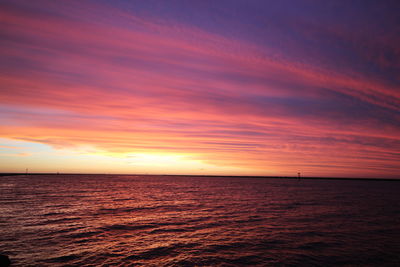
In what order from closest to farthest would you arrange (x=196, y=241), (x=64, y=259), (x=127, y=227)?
(x=64, y=259) < (x=196, y=241) < (x=127, y=227)

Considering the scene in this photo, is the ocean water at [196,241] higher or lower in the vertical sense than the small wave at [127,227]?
higher

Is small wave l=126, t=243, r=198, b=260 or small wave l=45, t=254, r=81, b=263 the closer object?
small wave l=45, t=254, r=81, b=263

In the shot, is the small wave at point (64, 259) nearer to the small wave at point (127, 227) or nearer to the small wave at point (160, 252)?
the small wave at point (160, 252)

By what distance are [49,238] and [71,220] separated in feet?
30.7

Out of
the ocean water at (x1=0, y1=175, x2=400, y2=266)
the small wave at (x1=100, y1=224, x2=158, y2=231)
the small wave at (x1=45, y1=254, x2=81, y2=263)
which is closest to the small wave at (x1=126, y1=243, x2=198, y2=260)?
the ocean water at (x1=0, y1=175, x2=400, y2=266)

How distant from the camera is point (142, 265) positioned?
16141mm

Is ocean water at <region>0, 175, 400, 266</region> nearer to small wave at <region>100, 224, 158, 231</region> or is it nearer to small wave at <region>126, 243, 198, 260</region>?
small wave at <region>126, 243, 198, 260</region>

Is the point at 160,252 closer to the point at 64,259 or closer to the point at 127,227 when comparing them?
the point at 64,259

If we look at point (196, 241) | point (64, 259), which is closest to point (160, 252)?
point (196, 241)

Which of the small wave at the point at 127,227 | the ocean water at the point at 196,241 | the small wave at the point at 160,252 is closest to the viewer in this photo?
the ocean water at the point at 196,241

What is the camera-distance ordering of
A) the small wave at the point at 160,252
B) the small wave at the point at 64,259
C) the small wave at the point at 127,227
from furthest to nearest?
1. the small wave at the point at 127,227
2. the small wave at the point at 160,252
3. the small wave at the point at 64,259

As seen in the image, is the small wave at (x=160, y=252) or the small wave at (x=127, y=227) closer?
the small wave at (x=160, y=252)

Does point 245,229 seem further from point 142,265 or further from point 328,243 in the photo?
point 142,265

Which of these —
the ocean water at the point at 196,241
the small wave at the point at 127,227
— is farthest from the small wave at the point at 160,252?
the small wave at the point at 127,227
